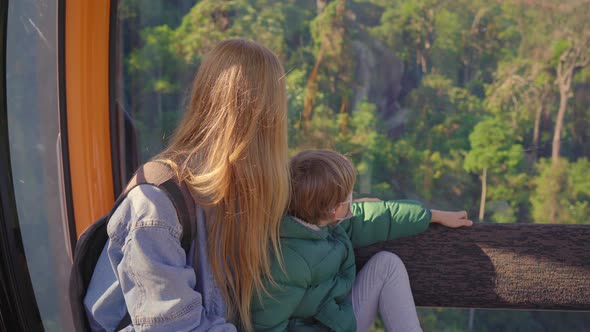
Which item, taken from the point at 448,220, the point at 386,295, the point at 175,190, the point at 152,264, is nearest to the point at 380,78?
the point at 448,220

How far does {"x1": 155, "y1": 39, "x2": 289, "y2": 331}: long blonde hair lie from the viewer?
4.23 feet

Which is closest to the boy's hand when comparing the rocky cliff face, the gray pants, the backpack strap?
the gray pants

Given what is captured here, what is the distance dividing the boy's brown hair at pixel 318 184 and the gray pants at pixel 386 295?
1.03ft

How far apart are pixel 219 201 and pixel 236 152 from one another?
0.39 ft

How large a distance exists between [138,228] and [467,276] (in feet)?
3.80

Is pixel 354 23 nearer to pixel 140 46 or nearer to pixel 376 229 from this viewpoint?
pixel 140 46

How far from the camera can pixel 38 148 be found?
186 cm

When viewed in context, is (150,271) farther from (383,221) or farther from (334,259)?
(383,221)

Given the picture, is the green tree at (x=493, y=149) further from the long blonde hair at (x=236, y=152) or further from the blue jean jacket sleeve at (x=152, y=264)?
the blue jean jacket sleeve at (x=152, y=264)

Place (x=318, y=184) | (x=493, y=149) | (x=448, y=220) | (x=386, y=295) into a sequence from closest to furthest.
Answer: (x=318, y=184)
(x=386, y=295)
(x=448, y=220)
(x=493, y=149)

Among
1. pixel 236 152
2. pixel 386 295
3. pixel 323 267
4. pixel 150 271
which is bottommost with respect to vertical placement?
pixel 386 295

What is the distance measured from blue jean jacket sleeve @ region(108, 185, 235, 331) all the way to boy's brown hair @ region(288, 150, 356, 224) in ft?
1.36

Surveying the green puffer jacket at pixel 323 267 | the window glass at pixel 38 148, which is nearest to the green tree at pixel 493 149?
the green puffer jacket at pixel 323 267

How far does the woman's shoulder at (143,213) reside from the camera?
1.17 metres
